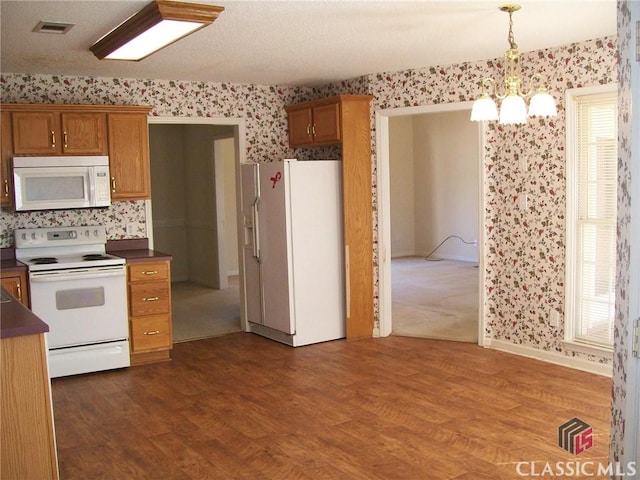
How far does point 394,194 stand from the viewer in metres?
11.8

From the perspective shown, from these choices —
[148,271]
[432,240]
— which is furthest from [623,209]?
[432,240]

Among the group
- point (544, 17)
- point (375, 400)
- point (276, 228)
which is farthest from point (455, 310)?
point (544, 17)

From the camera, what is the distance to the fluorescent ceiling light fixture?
3514mm

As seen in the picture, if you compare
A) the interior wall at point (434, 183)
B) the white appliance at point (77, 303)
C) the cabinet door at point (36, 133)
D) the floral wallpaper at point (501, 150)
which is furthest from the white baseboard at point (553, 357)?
the interior wall at point (434, 183)

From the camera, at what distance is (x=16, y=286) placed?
498 centimetres

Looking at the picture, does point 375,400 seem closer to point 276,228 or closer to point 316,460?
point 316,460

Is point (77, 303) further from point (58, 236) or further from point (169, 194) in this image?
point (169, 194)

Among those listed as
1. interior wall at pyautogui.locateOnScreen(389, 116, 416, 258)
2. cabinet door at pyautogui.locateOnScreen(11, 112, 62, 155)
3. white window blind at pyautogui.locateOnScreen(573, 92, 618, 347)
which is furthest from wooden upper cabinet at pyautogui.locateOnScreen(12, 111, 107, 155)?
interior wall at pyautogui.locateOnScreen(389, 116, 416, 258)

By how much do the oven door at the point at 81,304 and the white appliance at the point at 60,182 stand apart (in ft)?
2.00

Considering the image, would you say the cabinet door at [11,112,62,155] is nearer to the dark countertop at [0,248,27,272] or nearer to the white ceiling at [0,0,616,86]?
the white ceiling at [0,0,616,86]

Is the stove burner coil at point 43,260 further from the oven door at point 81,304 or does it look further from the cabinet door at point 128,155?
the cabinet door at point 128,155

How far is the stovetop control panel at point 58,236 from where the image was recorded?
5441 mm

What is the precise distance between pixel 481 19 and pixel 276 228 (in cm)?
270

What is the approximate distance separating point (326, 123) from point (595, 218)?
97.4 inches
